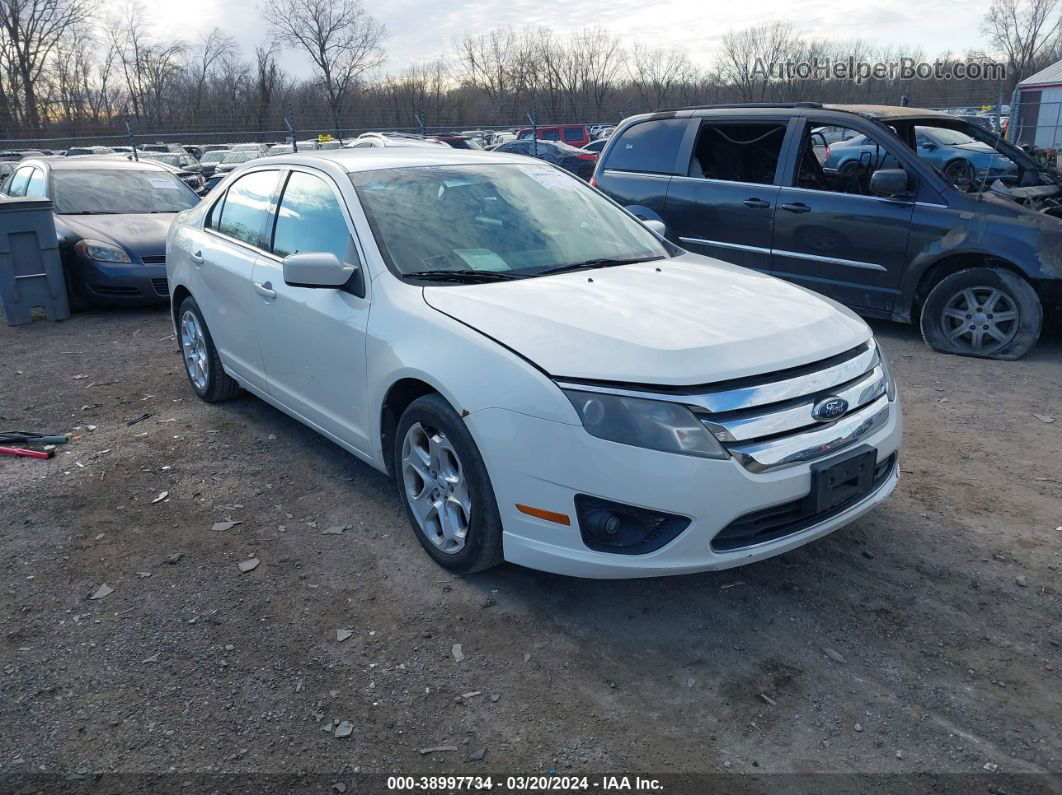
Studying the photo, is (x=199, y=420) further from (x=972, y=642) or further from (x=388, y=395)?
(x=972, y=642)

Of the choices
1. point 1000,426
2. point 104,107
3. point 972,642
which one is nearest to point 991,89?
point 1000,426

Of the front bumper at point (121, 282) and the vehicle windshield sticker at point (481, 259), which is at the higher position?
the vehicle windshield sticker at point (481, 259)

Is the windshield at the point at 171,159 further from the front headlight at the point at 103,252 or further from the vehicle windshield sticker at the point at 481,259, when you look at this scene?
the vehicle windshield sticker at the point at 481,259

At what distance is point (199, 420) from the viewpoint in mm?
5391

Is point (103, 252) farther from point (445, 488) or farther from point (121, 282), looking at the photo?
point (445, 488)

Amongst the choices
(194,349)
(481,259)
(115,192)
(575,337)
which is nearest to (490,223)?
(481,259)

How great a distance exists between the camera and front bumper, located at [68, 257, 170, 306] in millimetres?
8445

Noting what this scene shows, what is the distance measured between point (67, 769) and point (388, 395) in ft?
5.62

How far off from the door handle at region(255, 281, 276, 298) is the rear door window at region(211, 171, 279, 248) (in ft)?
0.89

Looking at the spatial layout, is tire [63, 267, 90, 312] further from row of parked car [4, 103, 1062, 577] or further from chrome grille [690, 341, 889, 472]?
chrome grille [690, 341, 889, 472]

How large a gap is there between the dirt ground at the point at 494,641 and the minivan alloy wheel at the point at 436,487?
204mm

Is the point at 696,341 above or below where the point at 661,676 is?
above

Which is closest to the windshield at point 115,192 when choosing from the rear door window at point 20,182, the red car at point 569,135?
the rear door window at point 20,182

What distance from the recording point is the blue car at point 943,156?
6.49 meters
